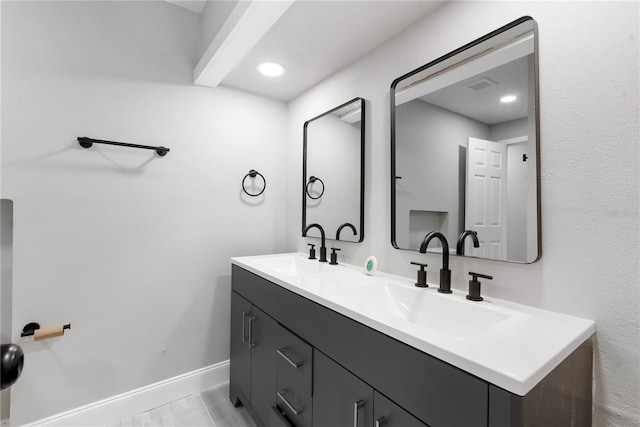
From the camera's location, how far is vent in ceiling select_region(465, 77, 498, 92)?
1159 mm

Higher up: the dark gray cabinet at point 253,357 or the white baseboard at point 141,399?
the dark gray cabinet at point 253,357

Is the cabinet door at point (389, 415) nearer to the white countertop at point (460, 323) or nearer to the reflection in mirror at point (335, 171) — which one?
the white countertop at point (460, 323)

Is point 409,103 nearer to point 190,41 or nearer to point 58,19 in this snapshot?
point 190,41

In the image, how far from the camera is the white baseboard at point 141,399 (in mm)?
1565

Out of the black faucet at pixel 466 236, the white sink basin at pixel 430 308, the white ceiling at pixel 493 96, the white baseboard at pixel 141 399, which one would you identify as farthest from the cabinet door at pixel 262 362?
the white ceiling at pixel 493 96

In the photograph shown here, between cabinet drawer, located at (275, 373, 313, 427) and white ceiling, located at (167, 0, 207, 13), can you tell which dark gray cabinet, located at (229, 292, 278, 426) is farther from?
white ceiling, located at (167, 0, 207, 13)

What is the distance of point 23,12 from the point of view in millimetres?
1433

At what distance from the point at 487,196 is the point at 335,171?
965mm

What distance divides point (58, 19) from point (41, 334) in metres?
1.62

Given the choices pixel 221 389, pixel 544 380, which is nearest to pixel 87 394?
pixel 221 389

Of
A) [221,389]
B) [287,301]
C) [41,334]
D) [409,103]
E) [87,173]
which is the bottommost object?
[221,389]

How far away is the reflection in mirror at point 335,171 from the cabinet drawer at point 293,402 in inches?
33.0

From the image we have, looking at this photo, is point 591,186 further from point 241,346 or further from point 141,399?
point 141,399

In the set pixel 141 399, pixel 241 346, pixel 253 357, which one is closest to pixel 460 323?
pixel 253 357
